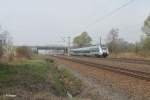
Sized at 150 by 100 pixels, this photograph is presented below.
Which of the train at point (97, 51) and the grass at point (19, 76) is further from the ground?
the train at point (97, 51)

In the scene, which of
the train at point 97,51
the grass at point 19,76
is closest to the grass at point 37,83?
the grass at point 19,76

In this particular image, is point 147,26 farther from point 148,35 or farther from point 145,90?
point 145,90

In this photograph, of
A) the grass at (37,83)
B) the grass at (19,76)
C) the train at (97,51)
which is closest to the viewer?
the grass at (37,83)

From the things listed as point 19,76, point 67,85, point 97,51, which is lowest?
point 67,85

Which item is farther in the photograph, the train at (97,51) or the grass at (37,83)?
the train at (97,51)

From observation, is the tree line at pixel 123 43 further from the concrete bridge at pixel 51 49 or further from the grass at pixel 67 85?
the grass at pixel 67 85

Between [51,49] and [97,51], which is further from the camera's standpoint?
[51,49]

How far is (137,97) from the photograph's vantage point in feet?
43.4

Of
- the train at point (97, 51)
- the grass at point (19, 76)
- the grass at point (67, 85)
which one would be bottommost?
the grass at point (67, 85)

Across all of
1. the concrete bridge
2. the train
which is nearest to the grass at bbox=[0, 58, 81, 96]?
the train

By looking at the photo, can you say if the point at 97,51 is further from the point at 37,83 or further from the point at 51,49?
the point at 51,49

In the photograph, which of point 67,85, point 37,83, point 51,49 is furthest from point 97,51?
point 51,49

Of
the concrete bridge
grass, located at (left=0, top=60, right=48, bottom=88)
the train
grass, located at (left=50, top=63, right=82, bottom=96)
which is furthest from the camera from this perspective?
the concrete bridge

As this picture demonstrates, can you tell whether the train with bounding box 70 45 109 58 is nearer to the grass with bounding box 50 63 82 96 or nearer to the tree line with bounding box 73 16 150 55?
the tree line with bounding box 73 16 150 55
